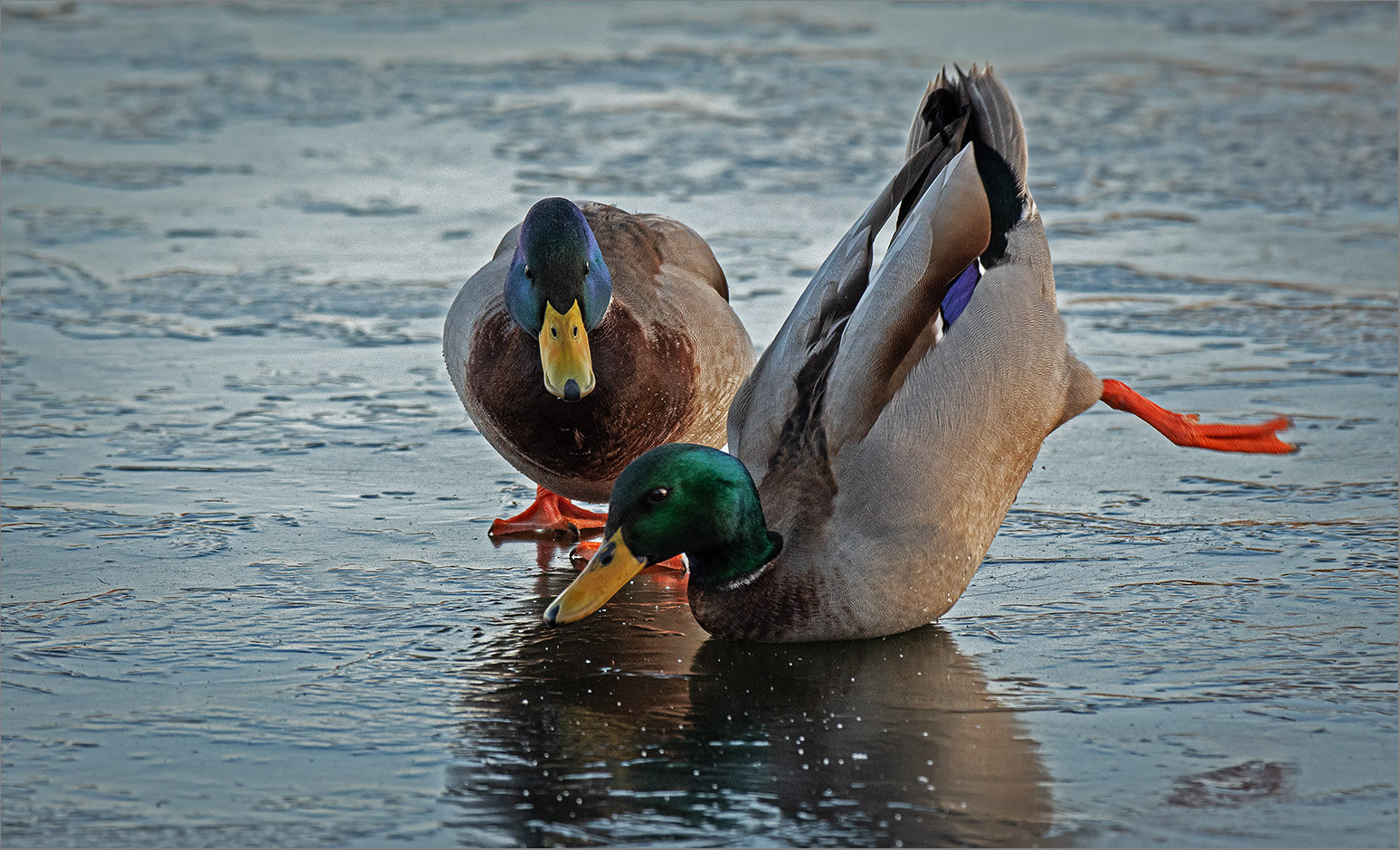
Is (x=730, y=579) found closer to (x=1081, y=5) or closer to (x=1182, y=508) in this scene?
(x=1182, y=508)

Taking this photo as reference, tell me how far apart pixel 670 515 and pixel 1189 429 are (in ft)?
5.31

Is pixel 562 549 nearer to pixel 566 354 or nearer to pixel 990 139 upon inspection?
pixel 566 354

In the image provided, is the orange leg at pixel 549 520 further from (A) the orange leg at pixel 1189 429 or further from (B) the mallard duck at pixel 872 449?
(A) the orange leg at pixel 1189 429

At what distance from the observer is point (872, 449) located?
13.2 feet

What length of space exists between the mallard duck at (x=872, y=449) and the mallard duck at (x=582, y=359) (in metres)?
0.44

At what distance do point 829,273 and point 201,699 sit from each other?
5.67ft

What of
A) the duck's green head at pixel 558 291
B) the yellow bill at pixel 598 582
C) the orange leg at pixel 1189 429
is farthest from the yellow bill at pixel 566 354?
the orange leg at pixel 1189 429

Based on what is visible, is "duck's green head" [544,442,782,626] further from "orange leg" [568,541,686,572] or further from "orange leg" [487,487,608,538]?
"orange leg" [487,487,608,538]

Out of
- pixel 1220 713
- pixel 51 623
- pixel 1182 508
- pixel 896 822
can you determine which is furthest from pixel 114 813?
pixel 1182 508

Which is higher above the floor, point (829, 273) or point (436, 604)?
point (829, 273)

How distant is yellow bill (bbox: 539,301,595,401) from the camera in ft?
14.8

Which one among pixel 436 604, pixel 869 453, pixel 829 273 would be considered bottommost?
pixel 436 604

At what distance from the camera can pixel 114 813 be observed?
3125 mm

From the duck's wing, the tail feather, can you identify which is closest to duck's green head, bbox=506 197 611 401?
the duck's wing
